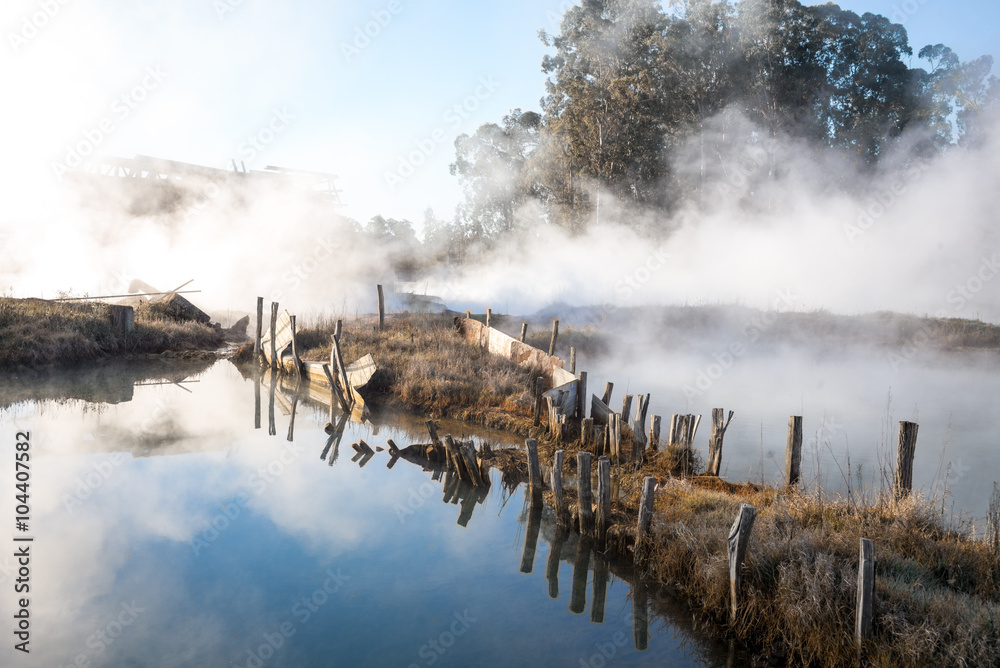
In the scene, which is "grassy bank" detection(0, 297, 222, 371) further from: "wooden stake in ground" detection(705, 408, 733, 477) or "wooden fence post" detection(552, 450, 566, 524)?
"wooden stake in ground" detection(705, 408, 733, 477)

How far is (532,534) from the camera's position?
298 inches

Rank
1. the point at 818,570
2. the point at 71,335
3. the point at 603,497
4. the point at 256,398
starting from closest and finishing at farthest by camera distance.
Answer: the point at 818,570
the point at 603,497
the point at 256,398
the point at 71,335

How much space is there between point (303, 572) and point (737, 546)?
4271mm

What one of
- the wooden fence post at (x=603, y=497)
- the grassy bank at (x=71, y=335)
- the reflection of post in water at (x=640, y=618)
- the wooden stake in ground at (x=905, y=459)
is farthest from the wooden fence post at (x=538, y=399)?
the grassy bank at (x=71, y=335)

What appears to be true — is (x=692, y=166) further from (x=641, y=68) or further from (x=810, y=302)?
Answer: (x=810, y=302)

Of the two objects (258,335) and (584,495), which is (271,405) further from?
(584,495)

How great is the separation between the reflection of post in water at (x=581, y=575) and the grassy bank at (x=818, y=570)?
0.94ft

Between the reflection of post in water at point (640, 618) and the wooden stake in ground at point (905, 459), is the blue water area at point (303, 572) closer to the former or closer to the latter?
the reflection of post in water at point (640, 618)

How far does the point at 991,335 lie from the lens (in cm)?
2000

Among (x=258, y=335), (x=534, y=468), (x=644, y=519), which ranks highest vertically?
(x=258, y=335)

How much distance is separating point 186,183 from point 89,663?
26.7 metres

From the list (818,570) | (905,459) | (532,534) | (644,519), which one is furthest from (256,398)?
(905,459)

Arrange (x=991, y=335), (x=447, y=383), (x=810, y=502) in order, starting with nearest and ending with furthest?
(x=810, y=502) → (x=447, y=383) → (x=991, y=335)

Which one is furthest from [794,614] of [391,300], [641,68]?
[641,68]
